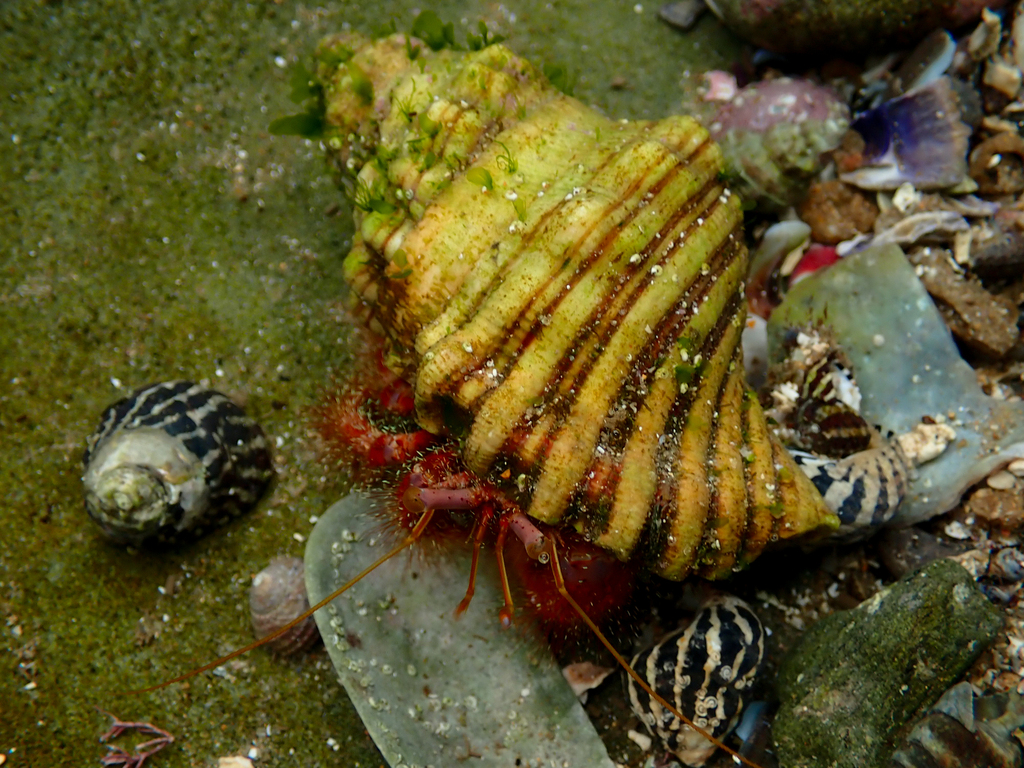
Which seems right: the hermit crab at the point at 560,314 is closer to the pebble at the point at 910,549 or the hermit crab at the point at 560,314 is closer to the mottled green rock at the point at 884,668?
the mottled green rock at the point at 884,668

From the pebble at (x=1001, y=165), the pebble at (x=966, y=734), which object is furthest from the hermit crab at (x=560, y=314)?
the pebble at (x=1001, y=165)

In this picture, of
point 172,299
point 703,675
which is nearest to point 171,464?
point 172,299

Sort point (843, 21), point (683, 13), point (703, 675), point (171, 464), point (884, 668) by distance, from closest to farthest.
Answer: point (884, 668)
point (703, 675)
point (171, 464)
point (843, 21)
point (683, 13)

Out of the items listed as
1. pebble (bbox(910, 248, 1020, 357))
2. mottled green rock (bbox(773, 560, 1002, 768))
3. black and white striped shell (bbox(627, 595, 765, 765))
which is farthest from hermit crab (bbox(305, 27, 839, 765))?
pebble (bbox(910, 248, 1020, 357))

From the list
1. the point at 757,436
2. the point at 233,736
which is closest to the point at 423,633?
the point at 233,736

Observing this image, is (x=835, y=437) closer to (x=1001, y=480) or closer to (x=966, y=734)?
(x=1001, y=480)

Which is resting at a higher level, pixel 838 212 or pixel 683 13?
pixel 683 13

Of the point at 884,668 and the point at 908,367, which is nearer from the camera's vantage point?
the point at 884,668

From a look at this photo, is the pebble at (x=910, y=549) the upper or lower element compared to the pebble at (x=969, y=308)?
lower
